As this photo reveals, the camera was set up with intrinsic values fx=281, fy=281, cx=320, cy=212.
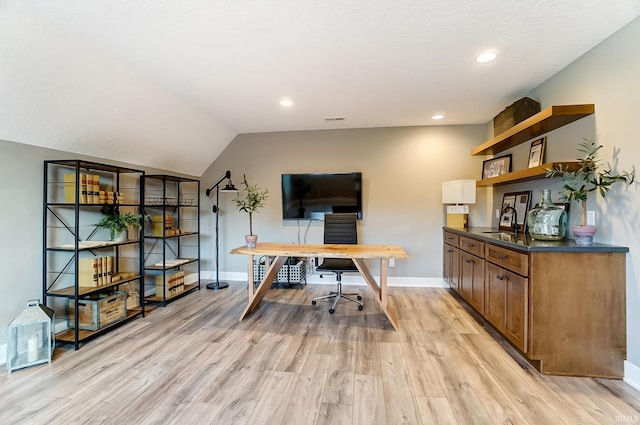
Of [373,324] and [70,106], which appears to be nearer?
[70,106]

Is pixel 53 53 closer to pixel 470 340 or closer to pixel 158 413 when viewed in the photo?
pixel 158 413

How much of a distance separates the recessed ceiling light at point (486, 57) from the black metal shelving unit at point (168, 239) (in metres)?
3.54

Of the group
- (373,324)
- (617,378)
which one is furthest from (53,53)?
(617,378)

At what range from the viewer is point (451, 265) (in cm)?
380

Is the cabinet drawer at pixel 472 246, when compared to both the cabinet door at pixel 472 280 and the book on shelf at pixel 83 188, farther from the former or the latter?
the book on shelf at pixel 83 188

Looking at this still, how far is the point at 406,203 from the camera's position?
14.0 ft

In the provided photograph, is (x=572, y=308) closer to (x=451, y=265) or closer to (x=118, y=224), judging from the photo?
(x=451, y=265)

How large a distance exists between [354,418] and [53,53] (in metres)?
3.15

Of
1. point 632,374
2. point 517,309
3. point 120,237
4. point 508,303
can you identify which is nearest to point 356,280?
point 508,303

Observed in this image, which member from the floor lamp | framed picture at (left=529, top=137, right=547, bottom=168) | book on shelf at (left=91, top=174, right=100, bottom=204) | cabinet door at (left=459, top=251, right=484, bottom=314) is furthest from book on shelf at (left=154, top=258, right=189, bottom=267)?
framed picture at (left=529, top=137, right=547, bottom=168)

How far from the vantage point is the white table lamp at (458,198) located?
369 centimetres

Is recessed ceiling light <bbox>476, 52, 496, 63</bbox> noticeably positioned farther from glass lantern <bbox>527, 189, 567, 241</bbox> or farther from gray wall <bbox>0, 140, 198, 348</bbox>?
gray wall <bbox>0, 140, 198, 348</bbox>

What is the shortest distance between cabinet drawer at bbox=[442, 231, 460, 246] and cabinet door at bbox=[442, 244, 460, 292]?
6cm

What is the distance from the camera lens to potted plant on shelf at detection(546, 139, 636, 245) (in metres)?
1.99
